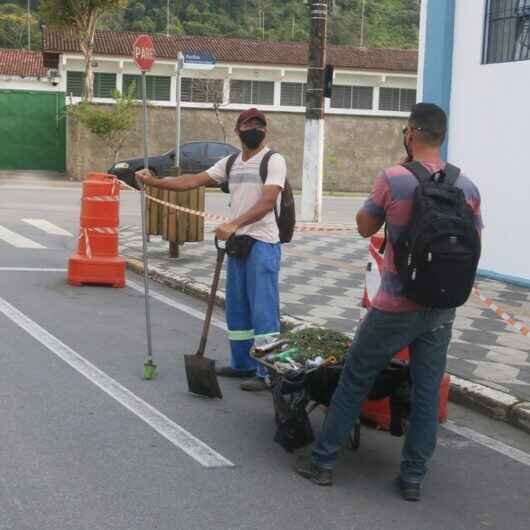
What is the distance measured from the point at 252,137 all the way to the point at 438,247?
2.45m

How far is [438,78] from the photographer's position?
1326 centimetres

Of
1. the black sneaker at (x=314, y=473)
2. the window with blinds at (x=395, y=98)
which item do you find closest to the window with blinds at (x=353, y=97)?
the window with blinds at (x=395, y=98)

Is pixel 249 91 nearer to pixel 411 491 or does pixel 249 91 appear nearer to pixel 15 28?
pixel 411 491

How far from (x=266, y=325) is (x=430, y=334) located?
6.63 ft

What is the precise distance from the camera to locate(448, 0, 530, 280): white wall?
12078mm

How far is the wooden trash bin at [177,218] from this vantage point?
42.5 ft

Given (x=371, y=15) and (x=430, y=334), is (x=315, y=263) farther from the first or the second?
(x=371, y=15)

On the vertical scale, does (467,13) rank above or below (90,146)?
above

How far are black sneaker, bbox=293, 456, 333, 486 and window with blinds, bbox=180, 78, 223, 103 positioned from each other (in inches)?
1315

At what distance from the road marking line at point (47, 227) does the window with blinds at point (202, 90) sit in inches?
797

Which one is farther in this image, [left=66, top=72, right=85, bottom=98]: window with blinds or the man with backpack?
[left=66, top=72, right=85, bottom=98]: window with blinds

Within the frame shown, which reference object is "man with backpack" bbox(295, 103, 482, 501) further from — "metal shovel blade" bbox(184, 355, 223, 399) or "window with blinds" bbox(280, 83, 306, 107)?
"window with blinds" bbox(280, 83, 306, 107)

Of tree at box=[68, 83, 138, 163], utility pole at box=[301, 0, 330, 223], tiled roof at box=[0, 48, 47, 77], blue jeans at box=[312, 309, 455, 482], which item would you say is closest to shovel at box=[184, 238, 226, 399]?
blue jeans at box=[312, 309, 455, 482]

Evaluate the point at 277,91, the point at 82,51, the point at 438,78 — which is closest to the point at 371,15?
the point at 277,91
